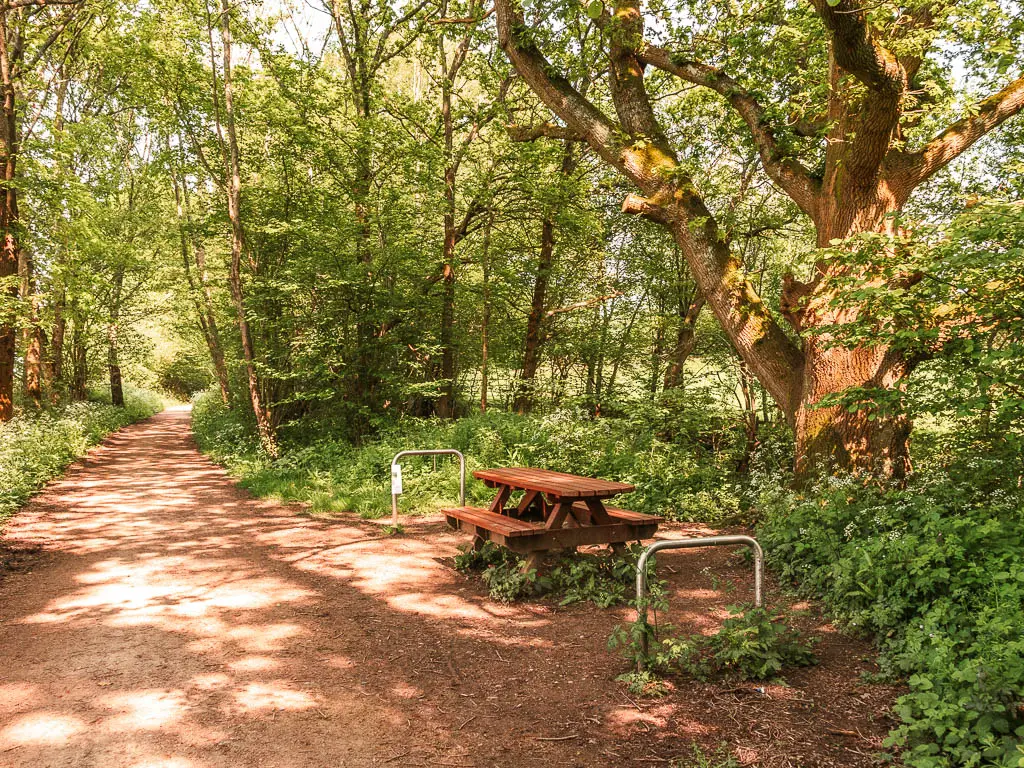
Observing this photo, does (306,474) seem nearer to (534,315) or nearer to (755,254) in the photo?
(534,315)

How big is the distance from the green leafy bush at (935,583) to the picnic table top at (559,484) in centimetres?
183

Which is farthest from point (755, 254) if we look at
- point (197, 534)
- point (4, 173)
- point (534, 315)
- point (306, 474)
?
point (4, 173)

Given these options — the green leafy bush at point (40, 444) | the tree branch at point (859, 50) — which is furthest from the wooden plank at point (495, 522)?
the green leafy bush at point (40, 444)

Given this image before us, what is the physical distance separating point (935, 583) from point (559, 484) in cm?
298

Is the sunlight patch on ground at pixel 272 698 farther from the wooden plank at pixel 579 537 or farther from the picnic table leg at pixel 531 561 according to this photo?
the picnic table leg at pixel 531 561

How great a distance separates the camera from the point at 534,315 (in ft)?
50.3

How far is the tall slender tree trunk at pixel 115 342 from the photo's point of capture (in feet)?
71.7

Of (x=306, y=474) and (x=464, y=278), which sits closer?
(x=306, y=474)

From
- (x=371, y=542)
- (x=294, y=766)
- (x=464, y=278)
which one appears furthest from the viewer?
(x=464, y=278)

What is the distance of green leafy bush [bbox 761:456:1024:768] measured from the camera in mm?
3016

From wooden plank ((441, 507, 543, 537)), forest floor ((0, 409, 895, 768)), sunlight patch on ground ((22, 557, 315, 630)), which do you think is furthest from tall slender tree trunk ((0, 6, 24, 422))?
wooden plank ((441, 507, 543, 537))

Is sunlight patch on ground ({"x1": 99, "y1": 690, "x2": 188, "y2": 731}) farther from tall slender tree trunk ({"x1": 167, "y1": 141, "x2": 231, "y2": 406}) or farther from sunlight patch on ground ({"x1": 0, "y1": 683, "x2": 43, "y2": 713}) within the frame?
tall slender tree trunk ({"x1": 167, "y1": 141, "x2": 231, "y2": 406})

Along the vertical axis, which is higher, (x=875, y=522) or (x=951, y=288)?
(x=951, y=288)

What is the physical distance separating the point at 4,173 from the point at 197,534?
9099mm
